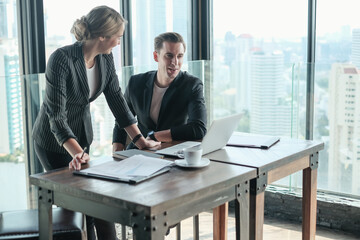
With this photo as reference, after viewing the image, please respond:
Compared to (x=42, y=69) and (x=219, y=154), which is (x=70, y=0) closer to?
(x=42, y=69)

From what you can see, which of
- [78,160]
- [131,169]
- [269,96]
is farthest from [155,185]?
[269,96]

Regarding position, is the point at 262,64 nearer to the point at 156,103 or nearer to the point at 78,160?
the point at 156,103

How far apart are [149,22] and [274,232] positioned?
1.69m

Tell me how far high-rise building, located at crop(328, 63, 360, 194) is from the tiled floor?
322 mm

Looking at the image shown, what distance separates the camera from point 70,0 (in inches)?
125

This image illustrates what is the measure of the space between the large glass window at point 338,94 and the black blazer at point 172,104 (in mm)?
1126

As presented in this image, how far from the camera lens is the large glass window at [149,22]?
12.1 feet

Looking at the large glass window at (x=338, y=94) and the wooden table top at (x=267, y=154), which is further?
the large glass window at (x=338, y=94)

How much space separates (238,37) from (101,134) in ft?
4.67

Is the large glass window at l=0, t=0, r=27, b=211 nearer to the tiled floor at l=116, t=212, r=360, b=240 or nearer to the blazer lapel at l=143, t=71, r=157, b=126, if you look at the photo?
the blazer lapel at l=143, t=71, r=157, b=126

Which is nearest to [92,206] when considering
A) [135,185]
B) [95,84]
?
[135,185]

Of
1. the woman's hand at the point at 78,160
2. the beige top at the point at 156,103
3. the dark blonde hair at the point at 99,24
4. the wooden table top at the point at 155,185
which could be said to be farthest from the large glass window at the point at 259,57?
the woman's hand at the point at 78,160

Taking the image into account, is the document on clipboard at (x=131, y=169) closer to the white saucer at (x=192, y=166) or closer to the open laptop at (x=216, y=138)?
the white saucer at (x=192, y=166)

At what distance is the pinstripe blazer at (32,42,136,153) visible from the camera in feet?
7.48
